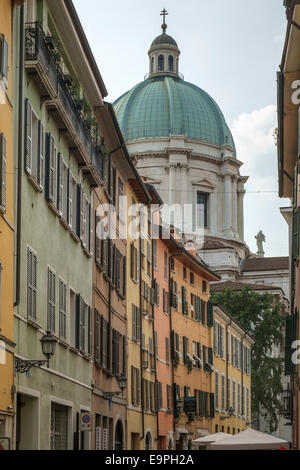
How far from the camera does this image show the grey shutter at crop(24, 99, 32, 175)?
21.1 metres

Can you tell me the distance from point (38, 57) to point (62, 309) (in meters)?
6.70

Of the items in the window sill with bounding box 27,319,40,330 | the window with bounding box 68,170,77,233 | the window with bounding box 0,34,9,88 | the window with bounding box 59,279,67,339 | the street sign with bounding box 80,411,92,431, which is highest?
the window with bounding box 0,34,9,88

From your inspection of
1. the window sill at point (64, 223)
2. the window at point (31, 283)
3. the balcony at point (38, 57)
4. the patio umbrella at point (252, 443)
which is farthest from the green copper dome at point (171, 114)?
the window at point (31, 283)

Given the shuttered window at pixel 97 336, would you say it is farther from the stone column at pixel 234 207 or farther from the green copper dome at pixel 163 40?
the green copper dome at pixel 163 40

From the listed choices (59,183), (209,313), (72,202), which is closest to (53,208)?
(59,183)

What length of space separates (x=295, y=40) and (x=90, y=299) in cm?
1193

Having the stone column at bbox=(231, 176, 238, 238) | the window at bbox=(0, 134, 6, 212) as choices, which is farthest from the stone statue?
the window at bbox=(0, 134, 6, 212)

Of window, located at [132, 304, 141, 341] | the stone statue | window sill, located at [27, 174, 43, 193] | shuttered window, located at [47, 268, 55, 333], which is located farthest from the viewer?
the stone statue

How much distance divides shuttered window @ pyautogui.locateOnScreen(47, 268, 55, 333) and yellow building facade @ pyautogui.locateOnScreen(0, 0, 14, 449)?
12.9 ft

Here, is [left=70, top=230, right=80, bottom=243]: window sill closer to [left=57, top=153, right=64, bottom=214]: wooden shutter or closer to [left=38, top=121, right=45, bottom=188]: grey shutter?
[left=57, top=153, right=64, bottom=214]: wooden shutter

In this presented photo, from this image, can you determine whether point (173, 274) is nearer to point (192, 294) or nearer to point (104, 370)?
point (192, 294)

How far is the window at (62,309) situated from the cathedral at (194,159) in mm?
72689

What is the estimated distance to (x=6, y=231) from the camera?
19312 millimetres
